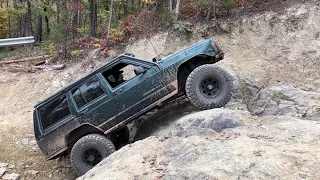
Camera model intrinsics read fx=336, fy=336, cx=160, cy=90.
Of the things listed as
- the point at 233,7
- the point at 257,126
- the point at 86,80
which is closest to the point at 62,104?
the point at 86,80

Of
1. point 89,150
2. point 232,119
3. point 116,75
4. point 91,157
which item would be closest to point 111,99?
point 116,75

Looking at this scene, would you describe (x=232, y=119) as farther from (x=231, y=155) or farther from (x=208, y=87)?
(x=231, y=155)

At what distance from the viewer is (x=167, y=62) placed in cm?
698

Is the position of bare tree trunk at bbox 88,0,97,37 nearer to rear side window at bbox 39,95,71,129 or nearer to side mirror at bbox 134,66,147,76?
rear side window at bbox 39,95,71,129

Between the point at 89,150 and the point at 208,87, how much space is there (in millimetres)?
2785

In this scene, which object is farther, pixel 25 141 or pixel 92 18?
pixel 92 18

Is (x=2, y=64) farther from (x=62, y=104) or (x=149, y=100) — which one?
(x=149, y=100)

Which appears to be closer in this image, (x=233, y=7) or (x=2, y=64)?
(x=233, y=7)

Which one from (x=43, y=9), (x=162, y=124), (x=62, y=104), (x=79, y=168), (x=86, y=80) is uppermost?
(x=43, y=9)

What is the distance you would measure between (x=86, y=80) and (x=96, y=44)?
6.07m

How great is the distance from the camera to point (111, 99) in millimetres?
6906

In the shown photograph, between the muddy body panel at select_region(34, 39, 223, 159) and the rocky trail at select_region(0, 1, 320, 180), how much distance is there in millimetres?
829

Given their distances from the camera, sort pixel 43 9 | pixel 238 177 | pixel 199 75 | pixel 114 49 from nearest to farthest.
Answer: pixel 238 177 → pixel 199 75 → pixel 114 49 → pixel 43 9

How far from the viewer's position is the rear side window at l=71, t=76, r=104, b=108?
7.02m
